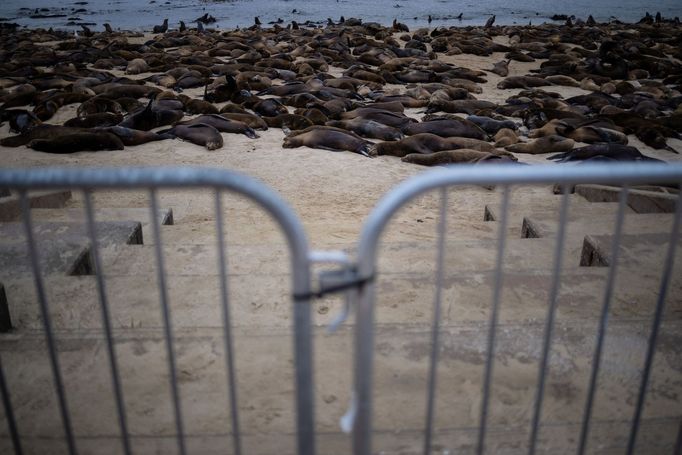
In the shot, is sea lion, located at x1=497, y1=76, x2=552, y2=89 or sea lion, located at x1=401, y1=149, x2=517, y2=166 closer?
sea lion, located at x1=401, y1=149, x2=517, y2=166

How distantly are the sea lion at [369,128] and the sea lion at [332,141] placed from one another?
0.49 meters

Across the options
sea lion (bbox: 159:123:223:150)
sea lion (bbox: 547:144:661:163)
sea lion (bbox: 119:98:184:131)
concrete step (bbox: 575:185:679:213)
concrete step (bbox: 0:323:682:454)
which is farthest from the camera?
sea lion (bbox: 119:98:184:131)

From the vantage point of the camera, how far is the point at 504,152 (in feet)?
29.9

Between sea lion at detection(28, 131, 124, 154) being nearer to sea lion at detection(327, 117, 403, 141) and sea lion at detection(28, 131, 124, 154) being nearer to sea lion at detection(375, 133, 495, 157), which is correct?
sea lion at detection(327, 117, 403, 141)

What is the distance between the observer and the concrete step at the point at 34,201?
596cm

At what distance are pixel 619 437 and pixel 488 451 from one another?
63 cm

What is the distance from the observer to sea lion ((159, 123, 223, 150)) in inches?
375

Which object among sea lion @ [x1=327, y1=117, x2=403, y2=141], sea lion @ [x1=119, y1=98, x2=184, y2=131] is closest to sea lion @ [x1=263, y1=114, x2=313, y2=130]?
sea lion @ [x1=327, y1=117, x2=403, y2=141]

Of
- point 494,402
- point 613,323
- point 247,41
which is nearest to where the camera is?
point 494,402

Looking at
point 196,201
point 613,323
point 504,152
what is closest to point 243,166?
point 196,201

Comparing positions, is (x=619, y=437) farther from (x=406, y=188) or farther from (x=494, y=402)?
(x=406, y=188)

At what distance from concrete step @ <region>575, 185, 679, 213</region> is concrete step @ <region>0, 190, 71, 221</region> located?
21.4ft

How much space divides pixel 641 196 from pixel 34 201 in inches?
273

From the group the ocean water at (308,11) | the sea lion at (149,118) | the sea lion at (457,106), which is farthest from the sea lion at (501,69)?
the ocean water at (308,11)
